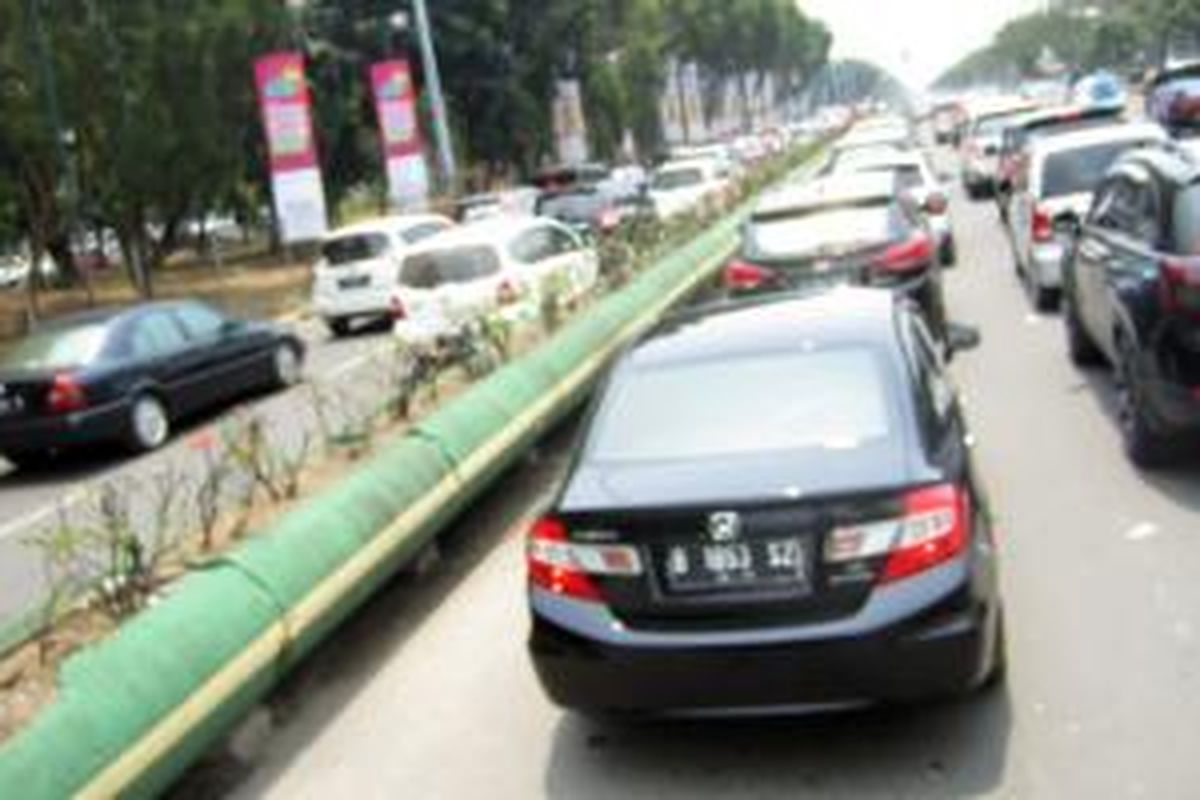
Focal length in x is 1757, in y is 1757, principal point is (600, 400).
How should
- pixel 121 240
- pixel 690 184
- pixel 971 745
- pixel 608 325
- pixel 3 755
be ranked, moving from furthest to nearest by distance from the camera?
1. pixel 690 184
2. pixel 121 240
3. pixel 608 325
4. pixel 971 745
5. pixel 3 755

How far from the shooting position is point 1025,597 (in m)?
7.70

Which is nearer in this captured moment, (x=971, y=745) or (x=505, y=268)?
(x=971, y=745)

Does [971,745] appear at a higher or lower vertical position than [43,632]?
lower

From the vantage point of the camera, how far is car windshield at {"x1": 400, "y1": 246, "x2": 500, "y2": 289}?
20.2 meters

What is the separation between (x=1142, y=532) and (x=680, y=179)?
1238 inches

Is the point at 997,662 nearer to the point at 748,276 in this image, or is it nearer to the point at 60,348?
the point at 748,276

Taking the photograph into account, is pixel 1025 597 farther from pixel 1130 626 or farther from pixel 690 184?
pixel 690 184

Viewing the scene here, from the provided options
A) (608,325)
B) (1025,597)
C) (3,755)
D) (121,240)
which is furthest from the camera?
(121,240)

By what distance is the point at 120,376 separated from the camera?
1638 cm

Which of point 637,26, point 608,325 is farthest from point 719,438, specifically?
point 637,26

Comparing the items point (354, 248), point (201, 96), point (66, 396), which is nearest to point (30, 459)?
point (66, 396)

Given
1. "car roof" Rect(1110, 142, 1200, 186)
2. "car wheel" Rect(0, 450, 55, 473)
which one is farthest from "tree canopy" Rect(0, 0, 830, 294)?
"car roof" Rect(1110, 142, 1200, 186)

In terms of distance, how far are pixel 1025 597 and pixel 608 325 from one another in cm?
745

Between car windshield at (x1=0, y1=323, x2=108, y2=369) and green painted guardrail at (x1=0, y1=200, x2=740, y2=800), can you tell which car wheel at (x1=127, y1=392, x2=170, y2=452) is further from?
green painted guardrail at (x1=0, y1=200, x2=740, y2=800)
